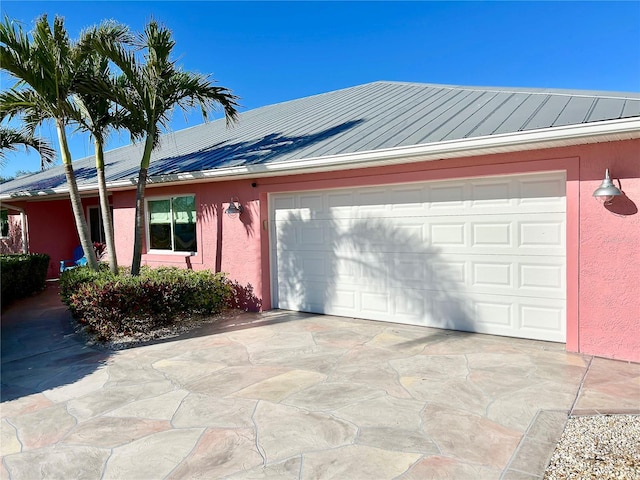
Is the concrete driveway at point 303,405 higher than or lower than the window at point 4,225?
lower

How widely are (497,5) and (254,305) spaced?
28.2 feet

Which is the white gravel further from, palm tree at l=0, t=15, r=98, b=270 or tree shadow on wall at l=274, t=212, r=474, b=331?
palm tree at l=0, t=15, r=98, b=270

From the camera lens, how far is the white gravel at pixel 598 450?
282cm

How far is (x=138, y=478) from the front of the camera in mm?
2982

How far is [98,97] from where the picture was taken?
7820 mm

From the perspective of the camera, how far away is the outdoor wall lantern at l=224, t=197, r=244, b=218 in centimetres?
835

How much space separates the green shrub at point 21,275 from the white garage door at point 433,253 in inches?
279

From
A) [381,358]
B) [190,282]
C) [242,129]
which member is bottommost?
[381,358]

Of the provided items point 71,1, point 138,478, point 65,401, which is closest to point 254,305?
point 65,401

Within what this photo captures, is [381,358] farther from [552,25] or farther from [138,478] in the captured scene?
[552,25]

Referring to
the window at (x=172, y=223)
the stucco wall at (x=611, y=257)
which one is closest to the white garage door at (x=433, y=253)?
the stucco wall at (x=611, y=257)

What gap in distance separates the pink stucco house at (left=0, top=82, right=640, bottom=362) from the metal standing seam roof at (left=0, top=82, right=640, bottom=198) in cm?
5

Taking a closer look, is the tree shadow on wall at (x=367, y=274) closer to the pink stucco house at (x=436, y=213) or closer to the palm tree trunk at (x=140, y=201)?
the pink stucco house at (x=436, y=213)

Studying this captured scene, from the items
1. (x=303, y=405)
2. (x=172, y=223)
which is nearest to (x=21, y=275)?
(x=172, y=223)
